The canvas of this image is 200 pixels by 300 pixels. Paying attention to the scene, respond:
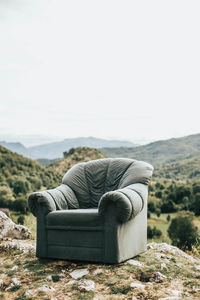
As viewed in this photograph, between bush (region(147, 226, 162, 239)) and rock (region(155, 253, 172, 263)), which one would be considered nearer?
rock (region(155, 253, 172, 263))

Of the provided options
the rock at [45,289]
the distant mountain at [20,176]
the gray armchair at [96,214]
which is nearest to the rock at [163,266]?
the gray armchair at [96,214]

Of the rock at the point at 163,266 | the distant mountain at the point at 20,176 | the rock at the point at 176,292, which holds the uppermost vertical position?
the rock at the point at 176,292

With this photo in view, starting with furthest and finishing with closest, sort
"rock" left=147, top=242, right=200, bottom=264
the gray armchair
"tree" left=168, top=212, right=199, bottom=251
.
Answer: "tree" left=168, top=212, right=199, bottom=251, "rock" left=147, top=242, right=200, bottom=264, the gray armchair

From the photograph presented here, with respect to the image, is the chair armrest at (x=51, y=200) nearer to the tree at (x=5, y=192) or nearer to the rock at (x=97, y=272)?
the rock at (x=97, y=272)

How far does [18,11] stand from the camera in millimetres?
8562

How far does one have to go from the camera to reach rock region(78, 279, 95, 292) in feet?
11.2

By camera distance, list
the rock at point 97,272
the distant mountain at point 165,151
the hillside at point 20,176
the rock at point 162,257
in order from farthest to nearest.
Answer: the distant mountain at point 165,151 < the hillside at point 20,176 < the rock at point 162,257 < the rock at point 97,272

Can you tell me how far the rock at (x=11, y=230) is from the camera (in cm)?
568

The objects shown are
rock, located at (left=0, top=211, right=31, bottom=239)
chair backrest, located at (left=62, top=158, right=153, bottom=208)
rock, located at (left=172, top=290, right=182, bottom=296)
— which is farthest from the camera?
rock, located at (left=0, top=211, right=31, bottom=239)

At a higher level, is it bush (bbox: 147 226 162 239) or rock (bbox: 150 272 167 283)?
rock (bbox: 150 272 167 283)

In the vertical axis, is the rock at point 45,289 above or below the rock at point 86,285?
below

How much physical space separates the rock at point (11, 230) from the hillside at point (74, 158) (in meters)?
18.2

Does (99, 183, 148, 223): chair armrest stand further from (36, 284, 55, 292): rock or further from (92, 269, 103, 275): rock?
(36, 284, 55, 292): rock

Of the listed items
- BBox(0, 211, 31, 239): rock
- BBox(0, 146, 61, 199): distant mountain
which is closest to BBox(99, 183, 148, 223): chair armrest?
BBox(0, 211, 31, 239): rock
